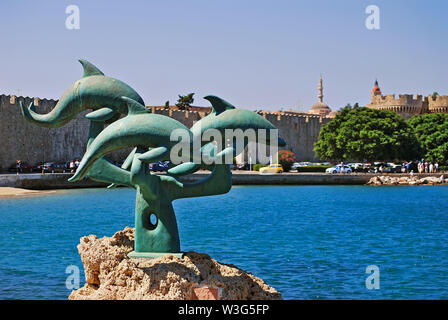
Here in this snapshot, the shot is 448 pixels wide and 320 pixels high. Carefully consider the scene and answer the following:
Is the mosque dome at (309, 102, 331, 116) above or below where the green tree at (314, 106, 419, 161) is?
above

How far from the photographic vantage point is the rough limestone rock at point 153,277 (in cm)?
760

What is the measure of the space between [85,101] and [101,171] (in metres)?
0.95

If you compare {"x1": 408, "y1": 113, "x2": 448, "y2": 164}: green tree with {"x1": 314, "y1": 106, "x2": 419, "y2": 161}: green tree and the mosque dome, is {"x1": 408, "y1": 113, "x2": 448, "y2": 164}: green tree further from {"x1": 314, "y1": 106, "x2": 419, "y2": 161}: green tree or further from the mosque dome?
the mosque dome

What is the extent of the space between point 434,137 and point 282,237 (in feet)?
104

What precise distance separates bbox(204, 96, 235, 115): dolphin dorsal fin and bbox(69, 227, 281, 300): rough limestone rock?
70.4 inches

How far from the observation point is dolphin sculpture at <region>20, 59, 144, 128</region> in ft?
28.4

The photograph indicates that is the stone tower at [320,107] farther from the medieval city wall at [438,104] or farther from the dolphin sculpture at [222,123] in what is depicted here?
the dolphin sculpture at [222,123]

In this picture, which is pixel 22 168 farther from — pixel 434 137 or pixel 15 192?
pixel 434 137

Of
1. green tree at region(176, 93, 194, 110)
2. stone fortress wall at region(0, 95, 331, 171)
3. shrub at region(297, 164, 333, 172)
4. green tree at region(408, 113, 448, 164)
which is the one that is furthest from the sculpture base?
green tree at region(176, 93, 194, 110)

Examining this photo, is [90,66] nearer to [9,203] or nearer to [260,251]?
[260,251]

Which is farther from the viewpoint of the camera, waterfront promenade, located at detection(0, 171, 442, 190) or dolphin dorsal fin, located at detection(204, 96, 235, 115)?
waterfront promenade, located at detection(0, 171, 442, 190)

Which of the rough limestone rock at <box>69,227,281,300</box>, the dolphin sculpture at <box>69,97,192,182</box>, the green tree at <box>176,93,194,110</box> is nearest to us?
the rough limestone rock at <box>69,227,281,300</box>

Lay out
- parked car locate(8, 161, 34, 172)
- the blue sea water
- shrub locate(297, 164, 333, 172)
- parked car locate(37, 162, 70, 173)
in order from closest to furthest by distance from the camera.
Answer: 1. the blue sea water
2. parked car locate(37, 162, 70, 173)
3. parked car locate(8, 161, 34, 172)
4. shrub locate(297, 164, 333, 172)
